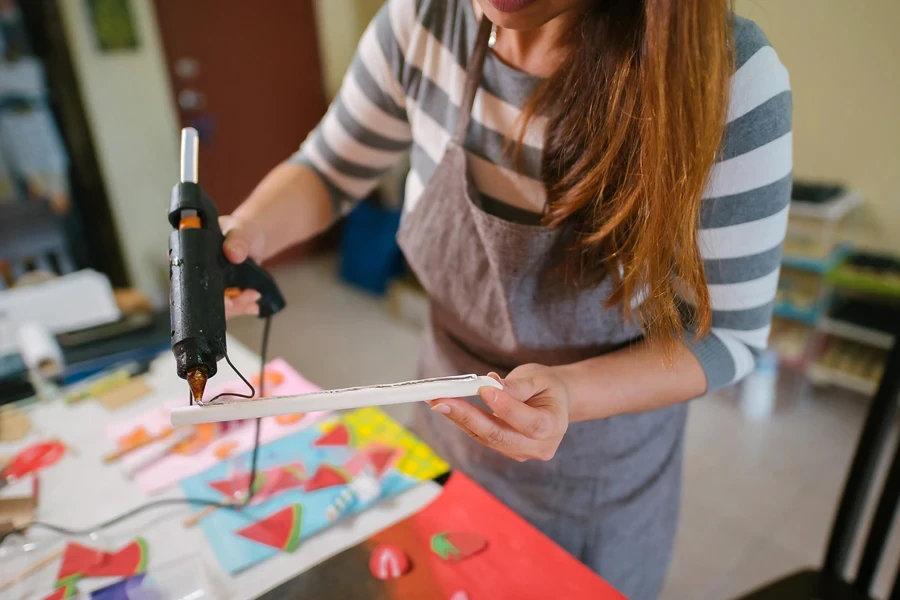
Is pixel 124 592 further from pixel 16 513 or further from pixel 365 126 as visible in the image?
pixel 365 126

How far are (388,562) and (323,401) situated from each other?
0.23 m

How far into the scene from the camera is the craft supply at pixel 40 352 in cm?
93

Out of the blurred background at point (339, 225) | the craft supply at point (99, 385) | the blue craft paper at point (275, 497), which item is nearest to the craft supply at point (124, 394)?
the craft supply at point (99, 385)

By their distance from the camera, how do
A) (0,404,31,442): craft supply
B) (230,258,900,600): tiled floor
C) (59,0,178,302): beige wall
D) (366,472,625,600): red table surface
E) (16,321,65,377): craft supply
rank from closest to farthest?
(366,472,625,600): red table surface → (0,404,31,442): craft supply → (16,321,65,377): craft supply → (230,258,900,600): tiled floor → (59,0,178,302): beige wall

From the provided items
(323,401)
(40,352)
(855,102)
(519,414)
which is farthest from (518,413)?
(855,102)

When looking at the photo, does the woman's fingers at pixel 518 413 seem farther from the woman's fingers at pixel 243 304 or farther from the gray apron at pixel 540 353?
the woman's fingers at pixel 243 304

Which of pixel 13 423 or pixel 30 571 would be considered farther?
pixel 13 423

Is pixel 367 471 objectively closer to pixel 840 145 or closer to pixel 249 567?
pixel 249 567

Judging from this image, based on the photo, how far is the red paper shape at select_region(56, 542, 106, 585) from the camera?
0.58m

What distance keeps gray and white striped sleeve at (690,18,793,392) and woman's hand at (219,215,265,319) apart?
46cm

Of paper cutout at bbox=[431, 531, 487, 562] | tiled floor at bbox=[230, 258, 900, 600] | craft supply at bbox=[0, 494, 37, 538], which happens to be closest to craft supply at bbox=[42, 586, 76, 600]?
craft supply at bbox=[0, 494, 37, 538]

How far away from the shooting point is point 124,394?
854 millimetres

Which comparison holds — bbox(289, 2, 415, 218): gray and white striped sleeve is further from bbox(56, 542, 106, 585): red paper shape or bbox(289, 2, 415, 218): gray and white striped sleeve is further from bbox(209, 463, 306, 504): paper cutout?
bbox(56, 542, 106, 585): red paper shape

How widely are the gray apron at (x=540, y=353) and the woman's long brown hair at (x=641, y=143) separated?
0.16 feet
